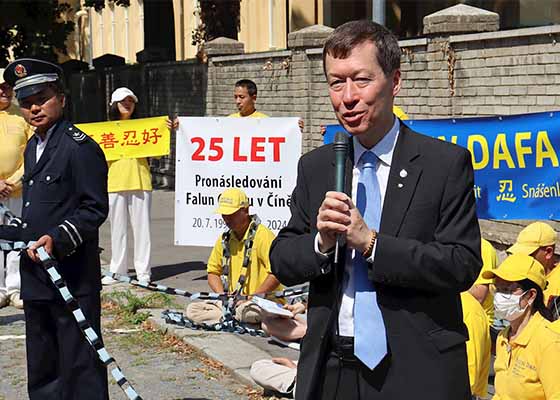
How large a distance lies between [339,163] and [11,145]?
7.19 m

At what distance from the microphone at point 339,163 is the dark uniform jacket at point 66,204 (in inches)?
105

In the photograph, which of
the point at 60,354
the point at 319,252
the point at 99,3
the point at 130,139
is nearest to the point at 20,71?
the point at 60,354

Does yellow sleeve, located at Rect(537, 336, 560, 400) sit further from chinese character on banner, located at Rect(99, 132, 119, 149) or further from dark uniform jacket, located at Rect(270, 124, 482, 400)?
chinese character on banner, located at Rect(99, 132, 119, 149)

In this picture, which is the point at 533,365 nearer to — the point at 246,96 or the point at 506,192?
the point at 506,192

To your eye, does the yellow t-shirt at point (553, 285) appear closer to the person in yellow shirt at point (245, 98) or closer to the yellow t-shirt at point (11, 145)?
the person in yellow shirt at point (245, 98)

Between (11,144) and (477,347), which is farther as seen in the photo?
(11,144)

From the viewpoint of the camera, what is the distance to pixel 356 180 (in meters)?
3.10

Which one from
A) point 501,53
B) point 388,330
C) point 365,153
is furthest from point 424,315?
point 501,53

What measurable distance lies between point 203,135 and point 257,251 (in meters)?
2.61

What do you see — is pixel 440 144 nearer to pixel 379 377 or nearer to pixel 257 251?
pixel 379 377

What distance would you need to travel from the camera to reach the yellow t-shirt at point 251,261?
8.34 m

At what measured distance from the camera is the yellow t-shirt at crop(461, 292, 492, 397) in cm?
539

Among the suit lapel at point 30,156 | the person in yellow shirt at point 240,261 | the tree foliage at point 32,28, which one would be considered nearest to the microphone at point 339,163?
the suit lapel at point 30,156

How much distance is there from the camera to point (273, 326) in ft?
26.3
